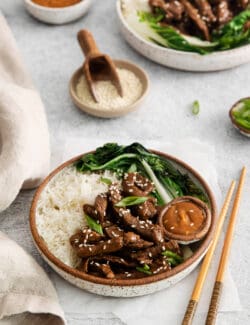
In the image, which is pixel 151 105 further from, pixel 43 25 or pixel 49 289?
pixel 49 289

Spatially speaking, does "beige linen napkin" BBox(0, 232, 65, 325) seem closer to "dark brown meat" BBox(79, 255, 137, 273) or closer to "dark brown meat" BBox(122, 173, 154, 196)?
"dark brown meat" BBox(79, 255, 137, 273)

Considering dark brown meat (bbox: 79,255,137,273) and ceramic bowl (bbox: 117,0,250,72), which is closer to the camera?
dark brown meat (bbox: 79,255,137,273)

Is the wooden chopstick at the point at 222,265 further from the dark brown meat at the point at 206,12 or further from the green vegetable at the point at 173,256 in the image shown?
the dark brown meat at the point at 206,12

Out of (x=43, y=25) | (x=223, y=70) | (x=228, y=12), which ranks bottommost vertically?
(x=43, y=25)

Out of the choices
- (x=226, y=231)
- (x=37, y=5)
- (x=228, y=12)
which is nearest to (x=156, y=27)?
(x=228, y=12)

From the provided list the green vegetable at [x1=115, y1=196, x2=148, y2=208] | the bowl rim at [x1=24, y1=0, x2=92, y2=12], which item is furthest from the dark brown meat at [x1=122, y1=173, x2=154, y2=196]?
the bowl rim at [x1=24, y1=0, x2=92, y2=12]

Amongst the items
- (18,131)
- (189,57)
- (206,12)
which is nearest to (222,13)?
(206,12)
